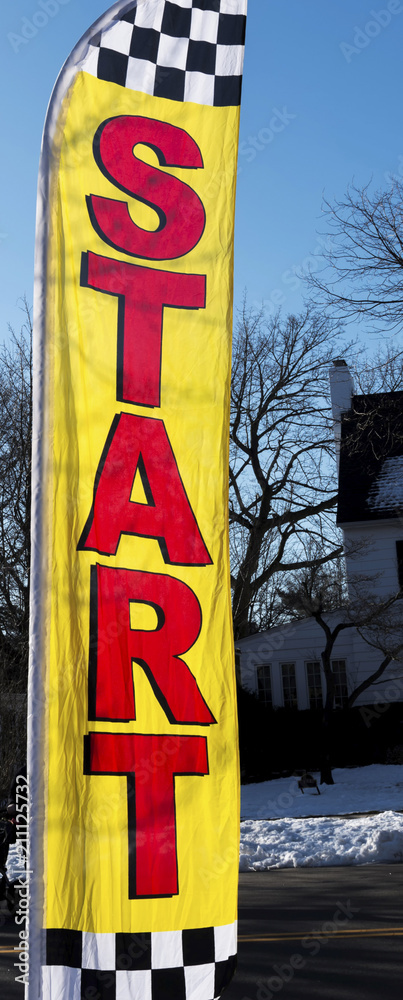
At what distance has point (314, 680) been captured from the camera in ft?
74.2

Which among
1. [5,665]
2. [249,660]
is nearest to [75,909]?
[5,665]

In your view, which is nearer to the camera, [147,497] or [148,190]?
[147,497]

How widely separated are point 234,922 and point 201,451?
6.50ft

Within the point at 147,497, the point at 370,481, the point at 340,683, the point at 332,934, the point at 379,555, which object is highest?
the point at 370,481

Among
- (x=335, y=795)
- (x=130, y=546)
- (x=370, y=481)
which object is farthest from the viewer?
(x=370, y=481)

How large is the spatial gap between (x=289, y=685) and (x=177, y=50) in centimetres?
2006

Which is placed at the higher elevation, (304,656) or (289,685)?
(304,656)

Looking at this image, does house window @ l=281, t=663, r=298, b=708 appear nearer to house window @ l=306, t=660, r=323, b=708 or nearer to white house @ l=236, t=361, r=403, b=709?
white house @ l=236, t=361, r=403, b=709

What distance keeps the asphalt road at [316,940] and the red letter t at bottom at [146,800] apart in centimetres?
280

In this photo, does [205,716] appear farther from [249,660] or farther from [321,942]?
[249,660]

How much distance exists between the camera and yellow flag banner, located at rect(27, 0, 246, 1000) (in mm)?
3273

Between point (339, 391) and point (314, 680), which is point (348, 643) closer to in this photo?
point (314, 680)

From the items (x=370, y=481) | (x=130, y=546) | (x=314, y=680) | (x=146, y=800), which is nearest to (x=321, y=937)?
(x=146, y=800)

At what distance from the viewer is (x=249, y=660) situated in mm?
23000
